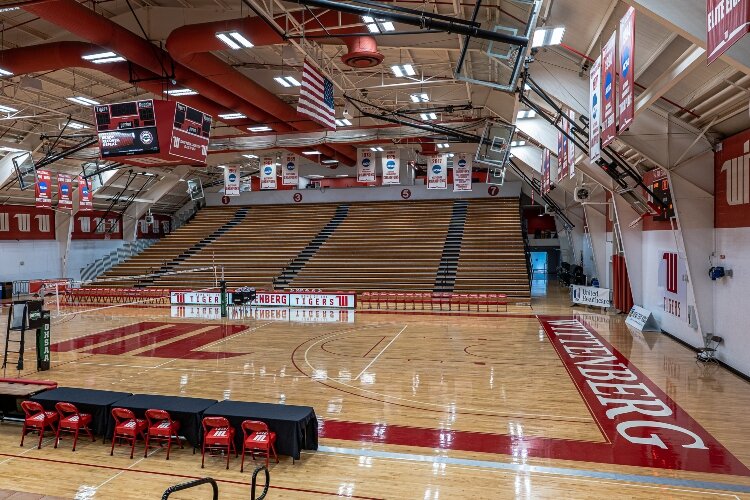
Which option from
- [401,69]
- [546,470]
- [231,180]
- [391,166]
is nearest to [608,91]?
[546,470]

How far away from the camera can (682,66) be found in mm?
7934

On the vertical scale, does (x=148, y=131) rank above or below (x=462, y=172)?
below

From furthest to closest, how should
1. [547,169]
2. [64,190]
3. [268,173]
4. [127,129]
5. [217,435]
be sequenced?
[64,190]
[268,173]
[547,169]
[127,129]
[217,435]

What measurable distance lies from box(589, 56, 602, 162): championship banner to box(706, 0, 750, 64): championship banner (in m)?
4.04

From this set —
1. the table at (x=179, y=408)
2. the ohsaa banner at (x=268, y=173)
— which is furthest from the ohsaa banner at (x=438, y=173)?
the table at (x=179, y=408)

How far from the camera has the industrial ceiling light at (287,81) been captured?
665 inches

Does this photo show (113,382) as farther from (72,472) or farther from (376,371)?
(376,371)

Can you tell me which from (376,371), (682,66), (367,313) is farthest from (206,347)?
(682,66)

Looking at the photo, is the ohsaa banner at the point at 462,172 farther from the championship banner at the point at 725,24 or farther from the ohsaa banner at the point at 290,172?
the championship banner at the point at 725,24

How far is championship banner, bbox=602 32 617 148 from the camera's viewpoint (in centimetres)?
830

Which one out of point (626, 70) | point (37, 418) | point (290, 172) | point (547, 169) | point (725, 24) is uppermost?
point (290, 172)

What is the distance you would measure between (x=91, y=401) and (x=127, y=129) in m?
6.35

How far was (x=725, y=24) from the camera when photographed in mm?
4801

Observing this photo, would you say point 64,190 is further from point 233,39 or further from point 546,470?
point 546,470
